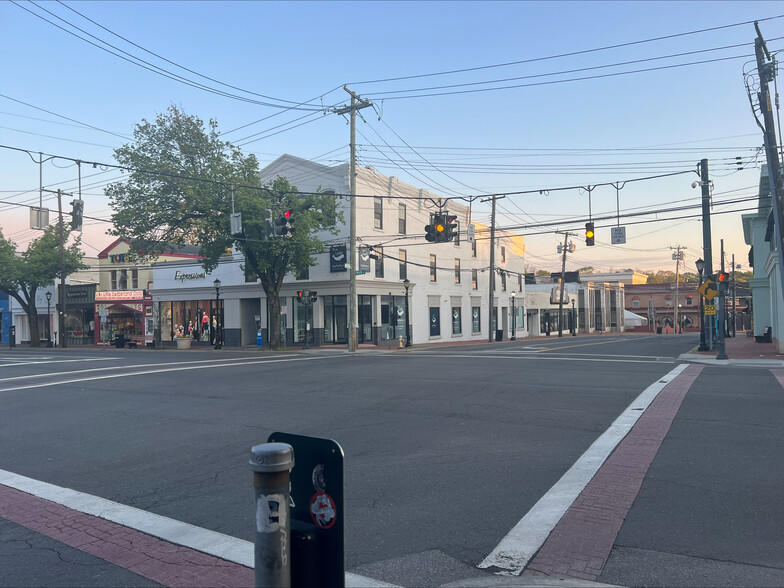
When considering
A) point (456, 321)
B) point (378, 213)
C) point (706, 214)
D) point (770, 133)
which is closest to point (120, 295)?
point (378, 213)

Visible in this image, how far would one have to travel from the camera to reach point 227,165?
33562mm

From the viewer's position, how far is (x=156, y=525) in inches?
222

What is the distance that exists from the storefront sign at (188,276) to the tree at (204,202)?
863cm

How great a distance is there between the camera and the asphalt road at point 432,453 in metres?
5.05

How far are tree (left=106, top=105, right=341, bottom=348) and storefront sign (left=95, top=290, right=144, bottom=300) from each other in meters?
15.4

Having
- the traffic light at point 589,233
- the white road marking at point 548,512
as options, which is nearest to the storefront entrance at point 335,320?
the traffic light at point 589,233

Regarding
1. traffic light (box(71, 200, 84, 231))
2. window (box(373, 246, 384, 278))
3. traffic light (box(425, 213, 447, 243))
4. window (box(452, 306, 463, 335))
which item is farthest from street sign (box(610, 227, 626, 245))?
traffic light (box(71, 200, 84, 231))

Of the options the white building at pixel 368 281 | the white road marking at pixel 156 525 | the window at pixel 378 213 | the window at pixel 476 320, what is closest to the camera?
Answer: the white road marking at pixel 156 525

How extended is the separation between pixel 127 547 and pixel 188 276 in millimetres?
42817

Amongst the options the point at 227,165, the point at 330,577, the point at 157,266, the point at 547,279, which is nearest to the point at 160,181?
the point at 227,165

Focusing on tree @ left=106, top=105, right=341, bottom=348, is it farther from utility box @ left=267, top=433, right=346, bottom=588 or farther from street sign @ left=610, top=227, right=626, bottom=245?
utility box @ left=267, top=433, right=346, bottom=588

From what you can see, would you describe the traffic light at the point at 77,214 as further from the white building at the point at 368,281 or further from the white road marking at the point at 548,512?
the white road marking at the point at 548,512

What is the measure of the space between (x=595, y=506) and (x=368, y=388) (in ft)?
30.7

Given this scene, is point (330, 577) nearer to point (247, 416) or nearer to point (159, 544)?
point (159, 544)
